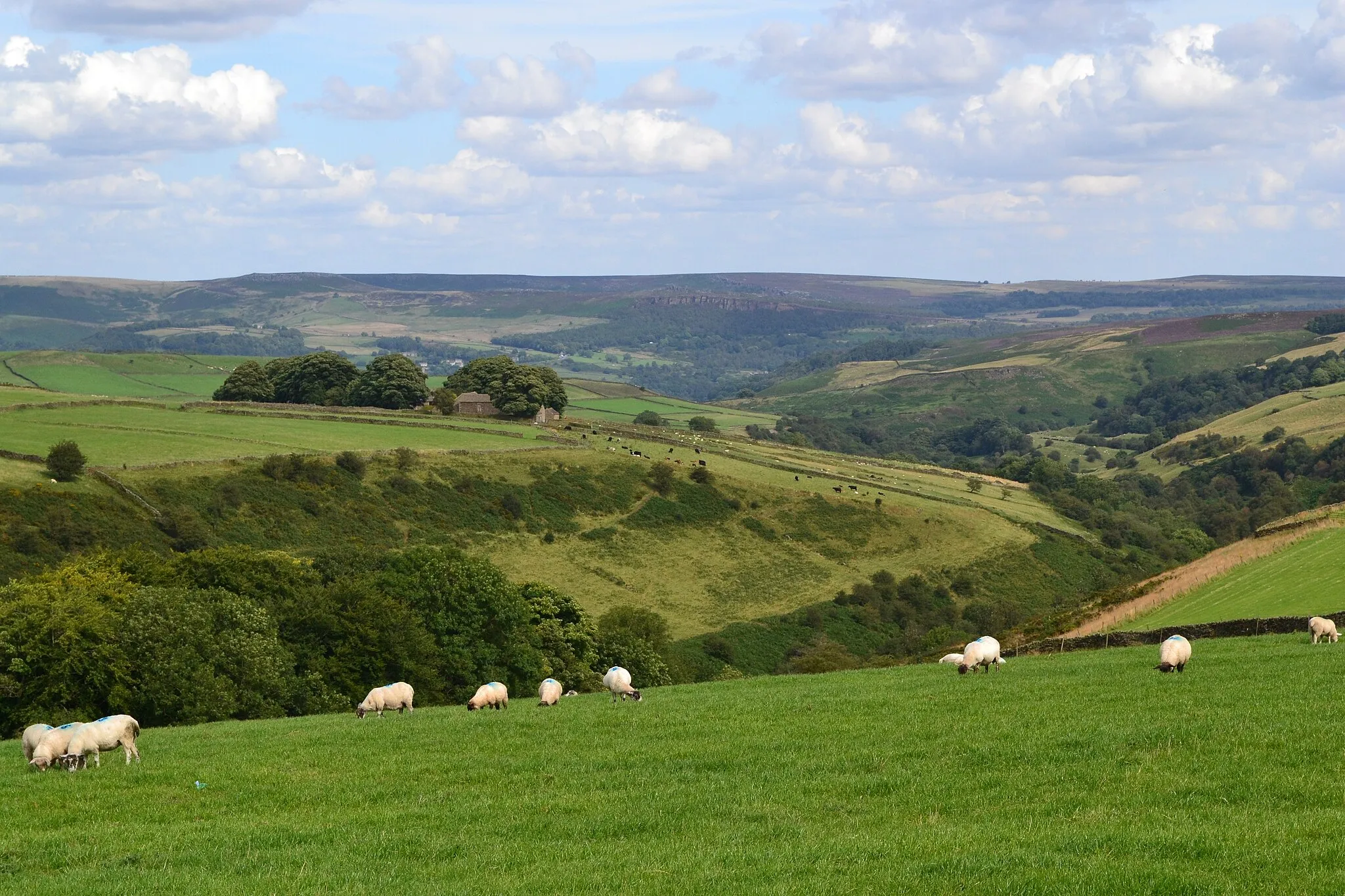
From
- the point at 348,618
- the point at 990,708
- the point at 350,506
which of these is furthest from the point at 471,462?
the point at 990,708

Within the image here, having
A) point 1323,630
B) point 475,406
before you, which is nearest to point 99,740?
point 1323,630

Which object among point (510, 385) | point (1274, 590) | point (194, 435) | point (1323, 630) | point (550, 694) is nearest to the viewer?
point (550, 694)

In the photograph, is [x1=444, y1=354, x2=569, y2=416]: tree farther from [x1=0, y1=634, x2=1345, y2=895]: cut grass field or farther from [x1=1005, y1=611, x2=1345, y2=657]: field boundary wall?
[x1=0, y1=634, x2=1345, y2=895]: cut grass field

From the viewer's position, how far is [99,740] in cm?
2619

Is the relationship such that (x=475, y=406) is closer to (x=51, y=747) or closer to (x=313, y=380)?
(x=313, y=380)

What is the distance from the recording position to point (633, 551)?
120 metres

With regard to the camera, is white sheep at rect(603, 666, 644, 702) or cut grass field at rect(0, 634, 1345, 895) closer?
cut grass field at rect(0, 634, 1345, 895)

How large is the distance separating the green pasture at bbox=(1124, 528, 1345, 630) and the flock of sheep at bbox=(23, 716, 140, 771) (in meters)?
34.0

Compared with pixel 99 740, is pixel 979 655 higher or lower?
lower

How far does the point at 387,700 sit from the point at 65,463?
73.5m

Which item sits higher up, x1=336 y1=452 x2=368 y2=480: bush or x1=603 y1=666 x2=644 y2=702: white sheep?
x1=603 y1=666 x2=644 y2=702: white sheep

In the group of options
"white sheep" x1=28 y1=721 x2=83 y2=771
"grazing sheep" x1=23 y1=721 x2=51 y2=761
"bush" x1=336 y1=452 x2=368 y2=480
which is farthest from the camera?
"bush" x1=336 y1=452 x2=368 y2=480

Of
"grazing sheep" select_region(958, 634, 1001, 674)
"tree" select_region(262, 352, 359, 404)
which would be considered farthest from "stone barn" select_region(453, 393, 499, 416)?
"grazing sheep" select_region(958, 634, 1001, 674)

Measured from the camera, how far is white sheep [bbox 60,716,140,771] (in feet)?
84.1
